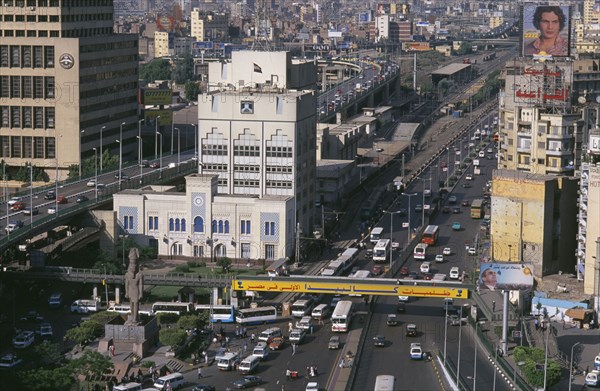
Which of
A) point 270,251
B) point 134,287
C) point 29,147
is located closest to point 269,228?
point 270,251

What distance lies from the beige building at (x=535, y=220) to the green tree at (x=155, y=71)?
12068cm

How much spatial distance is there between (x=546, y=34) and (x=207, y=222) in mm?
34539

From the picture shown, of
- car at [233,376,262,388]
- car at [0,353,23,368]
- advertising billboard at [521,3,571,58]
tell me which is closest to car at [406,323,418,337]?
car at [233,376,262,388]

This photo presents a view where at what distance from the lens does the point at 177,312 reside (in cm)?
6206

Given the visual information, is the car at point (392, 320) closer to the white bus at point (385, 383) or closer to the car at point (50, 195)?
the white bus at point (385, 383)

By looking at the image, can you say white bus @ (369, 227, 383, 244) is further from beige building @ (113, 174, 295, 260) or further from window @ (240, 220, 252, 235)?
window @ (240, 220, 252, 235)

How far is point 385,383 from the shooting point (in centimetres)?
5056

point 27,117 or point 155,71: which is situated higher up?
point 27,117

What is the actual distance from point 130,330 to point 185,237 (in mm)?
17712

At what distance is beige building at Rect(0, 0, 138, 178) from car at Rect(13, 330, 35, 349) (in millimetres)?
38182

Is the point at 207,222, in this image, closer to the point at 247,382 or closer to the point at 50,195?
the point at 50,195

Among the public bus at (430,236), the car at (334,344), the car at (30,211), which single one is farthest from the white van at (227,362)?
the public bus at (430,236)

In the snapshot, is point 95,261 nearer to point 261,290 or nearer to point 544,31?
point 261,290

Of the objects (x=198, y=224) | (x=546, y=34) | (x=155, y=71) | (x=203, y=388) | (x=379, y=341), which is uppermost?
(x=546, y=34)
